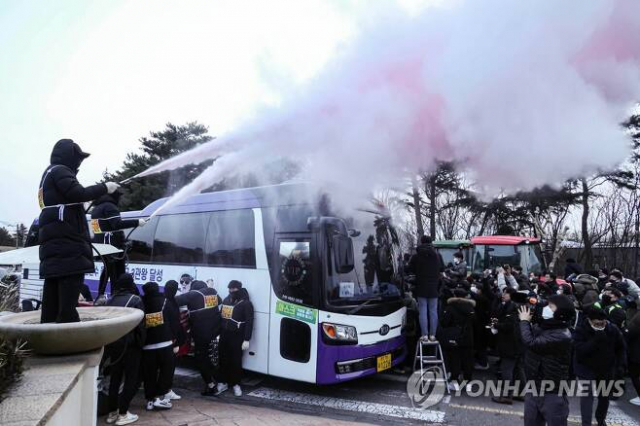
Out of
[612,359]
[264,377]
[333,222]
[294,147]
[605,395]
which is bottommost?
[264,377]

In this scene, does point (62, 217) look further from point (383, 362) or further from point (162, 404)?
point (383, 362)

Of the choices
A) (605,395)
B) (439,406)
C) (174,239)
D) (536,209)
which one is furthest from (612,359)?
(536,209)

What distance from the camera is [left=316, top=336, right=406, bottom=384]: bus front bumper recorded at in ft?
18.5

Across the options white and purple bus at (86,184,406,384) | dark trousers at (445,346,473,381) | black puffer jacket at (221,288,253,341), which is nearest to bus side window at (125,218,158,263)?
white and purple bus at (86,184,406,384)

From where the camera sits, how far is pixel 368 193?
6.66 metres

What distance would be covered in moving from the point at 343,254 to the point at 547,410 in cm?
300

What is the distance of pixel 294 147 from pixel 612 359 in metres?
4.82

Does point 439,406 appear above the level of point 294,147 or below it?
below

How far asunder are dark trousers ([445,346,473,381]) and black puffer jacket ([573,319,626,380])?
1.73 metres

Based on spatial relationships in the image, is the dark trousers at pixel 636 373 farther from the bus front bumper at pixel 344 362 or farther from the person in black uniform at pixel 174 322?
the person in black uniform at pixel 174 322

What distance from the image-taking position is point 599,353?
4.79 meters

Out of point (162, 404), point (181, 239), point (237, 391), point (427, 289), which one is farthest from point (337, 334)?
point (181, 239)

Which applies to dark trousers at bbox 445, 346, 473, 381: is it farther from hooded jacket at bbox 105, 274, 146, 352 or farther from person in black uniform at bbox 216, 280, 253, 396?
hooded jacket at bbox 105, 274, 146, 352

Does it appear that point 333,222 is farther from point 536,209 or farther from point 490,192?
point 536,209
